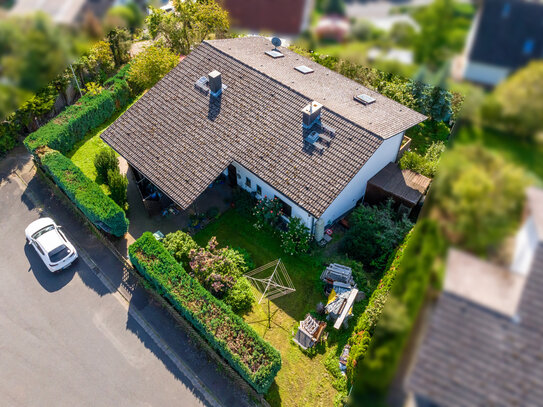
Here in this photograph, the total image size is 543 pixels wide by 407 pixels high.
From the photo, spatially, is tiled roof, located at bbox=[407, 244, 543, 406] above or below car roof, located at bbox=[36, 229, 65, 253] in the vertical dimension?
above

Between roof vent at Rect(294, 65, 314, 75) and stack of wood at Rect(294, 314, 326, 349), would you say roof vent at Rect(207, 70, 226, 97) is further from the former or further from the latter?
stack of wood at Rect(294, 314, 326, 349)

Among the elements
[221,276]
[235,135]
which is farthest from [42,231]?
Answer: [235,135]

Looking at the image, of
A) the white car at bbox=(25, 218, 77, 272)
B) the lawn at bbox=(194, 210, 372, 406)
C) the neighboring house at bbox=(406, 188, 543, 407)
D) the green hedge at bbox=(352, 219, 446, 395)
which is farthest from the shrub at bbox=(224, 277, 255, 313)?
the neighboring house at bbox=(406, 188, 543, 407)

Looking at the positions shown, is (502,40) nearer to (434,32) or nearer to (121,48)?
(434,32)

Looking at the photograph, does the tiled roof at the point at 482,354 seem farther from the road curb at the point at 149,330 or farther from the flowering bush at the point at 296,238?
the flowering bush at the point at 296,238

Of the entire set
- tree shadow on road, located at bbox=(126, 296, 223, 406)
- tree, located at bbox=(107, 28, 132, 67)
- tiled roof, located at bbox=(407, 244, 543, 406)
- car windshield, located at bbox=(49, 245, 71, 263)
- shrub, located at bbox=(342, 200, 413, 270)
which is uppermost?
tree, located at bbox=(107, 28, 132, 67)

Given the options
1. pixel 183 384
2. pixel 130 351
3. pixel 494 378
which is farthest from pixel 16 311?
pixel 494 378

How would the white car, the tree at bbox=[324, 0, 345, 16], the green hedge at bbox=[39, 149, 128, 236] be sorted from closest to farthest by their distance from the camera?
the tree at bbox=[324, 0, 345, 16]
the white car
the green hedge at bbox=[39, 149, 128, 236]

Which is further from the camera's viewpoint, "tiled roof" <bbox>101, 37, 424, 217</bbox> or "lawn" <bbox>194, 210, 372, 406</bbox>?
"tiled roof" <bbox>101, 37, 424, 217</bbox>
